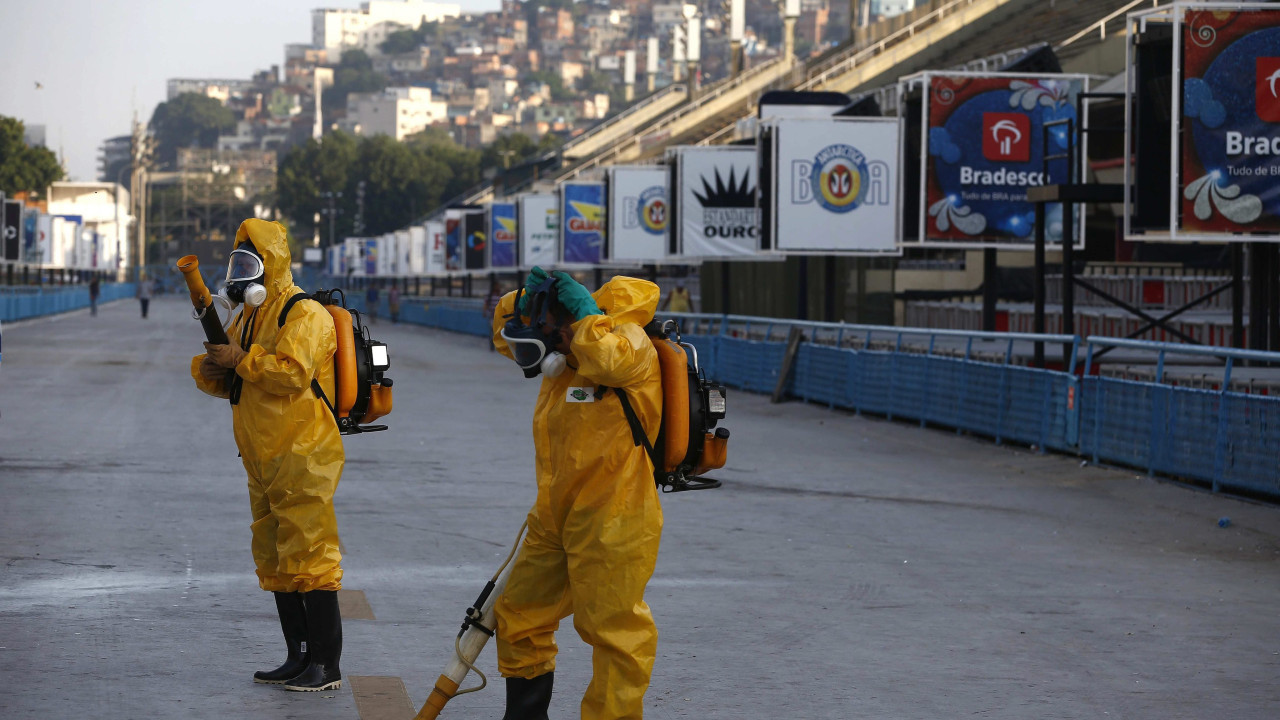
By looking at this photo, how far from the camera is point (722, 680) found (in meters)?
6.91

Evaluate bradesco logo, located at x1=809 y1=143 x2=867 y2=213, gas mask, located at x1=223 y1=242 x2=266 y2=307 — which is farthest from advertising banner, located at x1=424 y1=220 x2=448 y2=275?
gas mask, located at x1=223 y1=242 x2=266 y2=307

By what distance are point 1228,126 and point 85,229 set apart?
110009mm

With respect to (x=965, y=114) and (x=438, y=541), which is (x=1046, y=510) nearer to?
(x=438, y=541)

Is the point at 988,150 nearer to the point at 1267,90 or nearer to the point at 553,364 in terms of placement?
the point at 1267,90

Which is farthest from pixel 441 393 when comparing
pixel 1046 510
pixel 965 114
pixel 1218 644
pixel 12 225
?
pixel 12 225

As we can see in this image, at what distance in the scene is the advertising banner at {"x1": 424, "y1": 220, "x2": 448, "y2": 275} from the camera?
62312 millimetres

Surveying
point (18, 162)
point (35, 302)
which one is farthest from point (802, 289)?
point (18, 162)

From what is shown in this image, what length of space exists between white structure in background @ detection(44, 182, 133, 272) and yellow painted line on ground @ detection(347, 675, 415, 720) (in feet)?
237

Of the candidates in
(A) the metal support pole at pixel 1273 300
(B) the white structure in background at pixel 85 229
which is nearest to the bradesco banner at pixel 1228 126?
(A) the metal support pole at pixel 1273 300

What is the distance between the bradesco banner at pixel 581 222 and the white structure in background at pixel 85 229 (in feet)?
135

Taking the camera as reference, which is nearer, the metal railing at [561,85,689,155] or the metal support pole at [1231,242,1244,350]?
the metal support pole at [1231,242,1244,350]

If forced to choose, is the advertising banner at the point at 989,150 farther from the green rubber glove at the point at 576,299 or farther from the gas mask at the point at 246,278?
the green rubber glove at the point at 576,299

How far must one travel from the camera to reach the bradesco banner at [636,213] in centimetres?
3572

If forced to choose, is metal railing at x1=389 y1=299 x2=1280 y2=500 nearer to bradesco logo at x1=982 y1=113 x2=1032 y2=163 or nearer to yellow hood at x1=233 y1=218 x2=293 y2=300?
bradesco logo at x1=982 y1=113 x2=1032 y2=163
